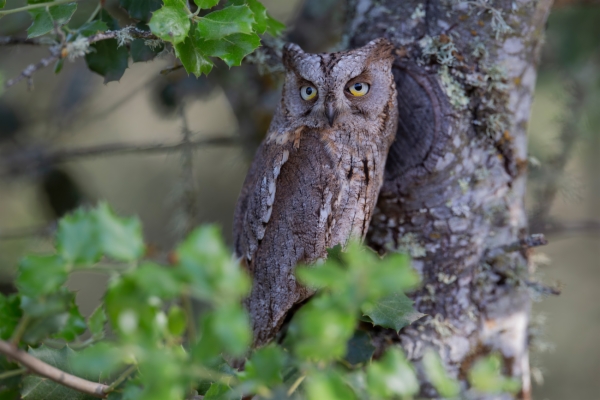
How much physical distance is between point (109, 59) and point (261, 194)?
2.05 feet

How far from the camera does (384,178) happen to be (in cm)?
171

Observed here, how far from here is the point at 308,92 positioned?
173cm

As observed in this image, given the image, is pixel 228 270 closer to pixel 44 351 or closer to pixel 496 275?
pixel 44 351

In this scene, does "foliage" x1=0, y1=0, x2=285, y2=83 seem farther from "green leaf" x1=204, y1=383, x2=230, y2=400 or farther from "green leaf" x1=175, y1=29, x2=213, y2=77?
"green leaf" x1=204, y1=383, x2=230, y2=400

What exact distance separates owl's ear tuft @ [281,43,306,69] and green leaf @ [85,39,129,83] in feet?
1.68

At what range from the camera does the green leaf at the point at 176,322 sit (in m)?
0.67

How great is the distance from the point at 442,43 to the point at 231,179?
338cm

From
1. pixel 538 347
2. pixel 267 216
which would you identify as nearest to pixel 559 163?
pixel 538 347

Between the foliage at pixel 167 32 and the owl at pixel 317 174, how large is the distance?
0.40 m

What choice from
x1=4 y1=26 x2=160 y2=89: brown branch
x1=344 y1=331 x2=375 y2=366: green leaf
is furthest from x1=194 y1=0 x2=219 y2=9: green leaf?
x1=344 y1=331 x2=375 y2=366: green leaf

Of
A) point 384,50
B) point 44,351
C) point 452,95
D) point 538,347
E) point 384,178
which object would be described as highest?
point 384,50

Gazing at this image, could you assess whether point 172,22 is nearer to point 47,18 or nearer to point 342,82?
point 47,18

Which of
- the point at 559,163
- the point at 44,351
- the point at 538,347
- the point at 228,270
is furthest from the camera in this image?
the point at 559,163

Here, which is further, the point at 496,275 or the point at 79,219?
the point at 496,275
